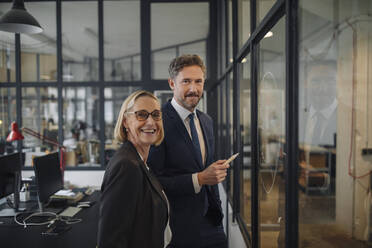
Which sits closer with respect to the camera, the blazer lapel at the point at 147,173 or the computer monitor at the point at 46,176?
the blazer lapel at the point at 147,173

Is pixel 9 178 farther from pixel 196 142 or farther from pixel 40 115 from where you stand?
pixel 40 115

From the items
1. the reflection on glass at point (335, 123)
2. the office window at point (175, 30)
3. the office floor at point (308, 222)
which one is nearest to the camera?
the reflection on glass at point (335, 123)

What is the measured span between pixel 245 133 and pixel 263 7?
3.13 ft

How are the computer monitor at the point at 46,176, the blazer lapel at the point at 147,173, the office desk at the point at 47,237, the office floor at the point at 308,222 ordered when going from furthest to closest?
the computer monitor at the point at 46,176, the office desk at the point at 47,237, the blazer lapel at the point at 147,173, the office floor at the point at 308,222

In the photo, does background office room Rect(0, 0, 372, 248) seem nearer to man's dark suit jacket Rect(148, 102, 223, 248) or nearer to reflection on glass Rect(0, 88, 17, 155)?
reflection on glass Rect(0, 88, 17, 155)

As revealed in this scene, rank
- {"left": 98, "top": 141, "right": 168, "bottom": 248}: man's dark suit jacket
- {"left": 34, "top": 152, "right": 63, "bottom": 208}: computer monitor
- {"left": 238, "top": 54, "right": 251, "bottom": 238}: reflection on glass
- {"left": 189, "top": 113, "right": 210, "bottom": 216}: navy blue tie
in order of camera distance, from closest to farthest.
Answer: {"left": 98, "top": 141, "right": 168, "bottom": 248}: man's dark suit jacket → {"left": 189, "top": 113, "right": 210, "bottom": 216}: navy blue tie → {"left": 238, "top": 54, "right": 251, "bottom": 238}: reflection on glass → {"left": 34, "top": 152, "right": 63, "bottom": 208}: computer monitor

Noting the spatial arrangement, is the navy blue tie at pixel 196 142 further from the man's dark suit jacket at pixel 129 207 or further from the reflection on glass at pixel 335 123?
the reflection on glass at pixel 335 123

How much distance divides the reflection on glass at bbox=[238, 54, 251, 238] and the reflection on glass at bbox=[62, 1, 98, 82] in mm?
3535

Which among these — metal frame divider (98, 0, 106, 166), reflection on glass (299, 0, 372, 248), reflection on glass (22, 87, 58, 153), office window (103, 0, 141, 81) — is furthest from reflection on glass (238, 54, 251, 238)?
reflection on glass (22, 87, 58, 153)

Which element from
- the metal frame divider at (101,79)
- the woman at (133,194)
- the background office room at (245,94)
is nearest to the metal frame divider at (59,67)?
the background office room at (245,94)

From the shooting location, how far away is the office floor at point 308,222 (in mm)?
796

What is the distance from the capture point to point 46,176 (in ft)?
8.86

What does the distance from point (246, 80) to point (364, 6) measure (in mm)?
1522

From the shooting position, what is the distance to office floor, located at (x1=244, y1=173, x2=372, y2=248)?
0.80 metres
